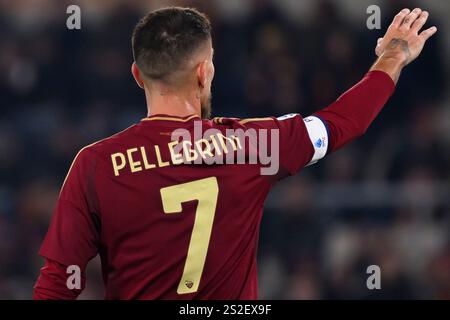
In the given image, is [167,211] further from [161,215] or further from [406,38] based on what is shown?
[406,38]

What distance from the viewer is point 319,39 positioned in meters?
7.64

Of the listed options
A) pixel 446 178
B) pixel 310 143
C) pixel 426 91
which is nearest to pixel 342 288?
pixel 446 178

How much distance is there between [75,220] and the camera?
2.39 meters

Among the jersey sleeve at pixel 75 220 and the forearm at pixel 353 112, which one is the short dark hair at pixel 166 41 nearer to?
the jersey sleeve at pixel 75 220

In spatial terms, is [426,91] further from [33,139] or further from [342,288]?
[33,139]

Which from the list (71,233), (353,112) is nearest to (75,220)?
(71,233)

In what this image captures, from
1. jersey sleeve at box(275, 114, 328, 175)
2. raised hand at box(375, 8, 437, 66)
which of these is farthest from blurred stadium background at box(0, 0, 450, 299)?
jersey sleeve at box(275, 114, 328, 175)

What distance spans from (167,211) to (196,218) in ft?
0.27

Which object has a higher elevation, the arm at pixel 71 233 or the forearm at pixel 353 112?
the forearm at pixel 353 112

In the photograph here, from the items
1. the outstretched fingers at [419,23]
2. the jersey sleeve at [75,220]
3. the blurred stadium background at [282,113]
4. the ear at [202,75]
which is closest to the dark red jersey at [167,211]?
the jersey sleeve at [75,220]

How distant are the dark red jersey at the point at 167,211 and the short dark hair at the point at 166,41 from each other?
0.14 metres

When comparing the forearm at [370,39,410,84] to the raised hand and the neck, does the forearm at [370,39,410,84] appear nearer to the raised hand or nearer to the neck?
the raised hand

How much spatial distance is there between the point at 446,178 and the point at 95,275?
292 centimetres

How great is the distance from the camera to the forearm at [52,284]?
7.81ft
